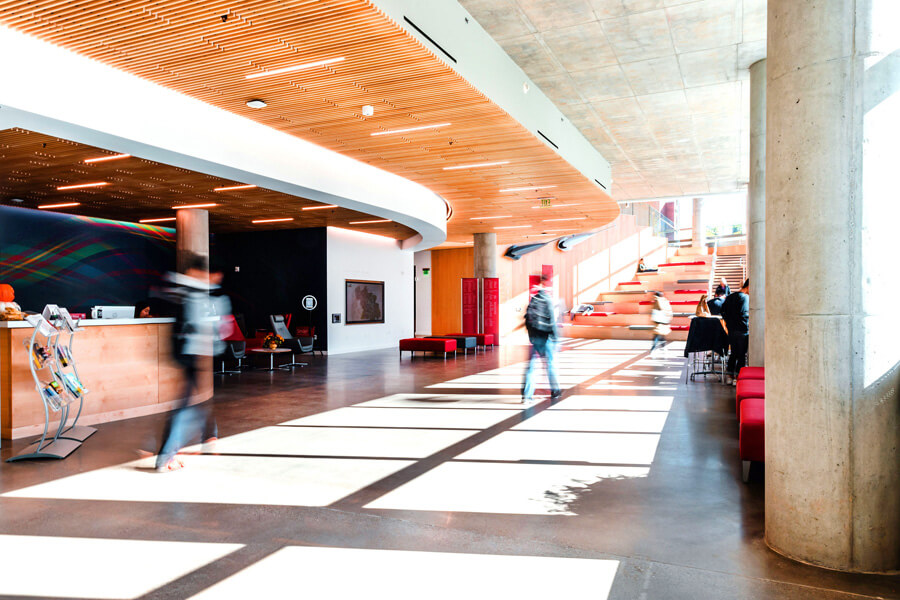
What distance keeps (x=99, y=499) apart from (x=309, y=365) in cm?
965

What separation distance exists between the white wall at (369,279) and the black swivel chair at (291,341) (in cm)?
134

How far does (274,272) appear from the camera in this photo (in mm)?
18125

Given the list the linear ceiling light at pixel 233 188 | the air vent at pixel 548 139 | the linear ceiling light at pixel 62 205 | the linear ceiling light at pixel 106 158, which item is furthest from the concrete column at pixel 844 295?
the linear ceiling light at pixel 62 205

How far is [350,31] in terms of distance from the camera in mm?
5609

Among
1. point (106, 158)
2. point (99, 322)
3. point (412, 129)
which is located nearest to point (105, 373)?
point (99, 322)

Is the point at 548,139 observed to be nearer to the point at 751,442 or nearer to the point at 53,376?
the point at 751,442

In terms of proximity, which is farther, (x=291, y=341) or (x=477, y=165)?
(x=291, y=341)

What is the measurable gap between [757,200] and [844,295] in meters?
6.89

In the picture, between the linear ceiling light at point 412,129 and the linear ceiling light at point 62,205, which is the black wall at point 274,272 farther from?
the linear ceiling light at point 412,129

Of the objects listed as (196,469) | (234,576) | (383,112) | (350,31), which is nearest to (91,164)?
(383,112)

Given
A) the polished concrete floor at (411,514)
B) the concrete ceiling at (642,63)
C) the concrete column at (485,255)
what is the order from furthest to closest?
1. the concrete column at (485,255)
2. the concrete ceiling at (642,63)
3. the polished concrete floor at (411,514)

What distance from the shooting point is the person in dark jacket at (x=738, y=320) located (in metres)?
9.70

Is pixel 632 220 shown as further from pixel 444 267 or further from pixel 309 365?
pixel 309 365

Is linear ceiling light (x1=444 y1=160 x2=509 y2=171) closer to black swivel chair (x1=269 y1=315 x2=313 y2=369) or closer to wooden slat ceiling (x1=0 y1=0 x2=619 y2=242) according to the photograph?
wooden slat ceiling (x1=0 y1=0 x2=619 y2=242)
